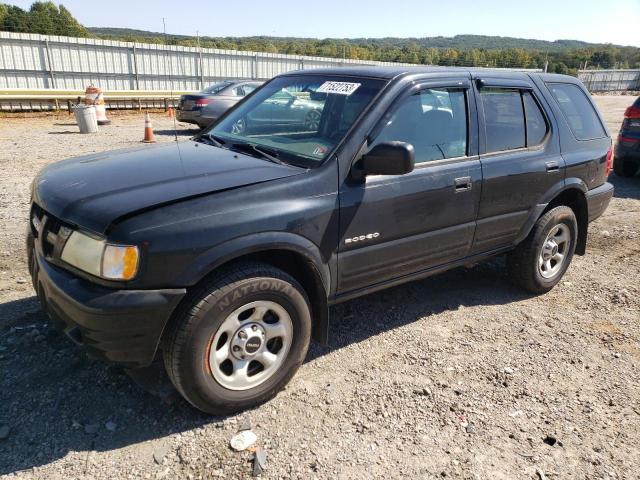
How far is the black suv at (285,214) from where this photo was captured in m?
2.46

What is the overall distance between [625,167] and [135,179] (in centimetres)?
958

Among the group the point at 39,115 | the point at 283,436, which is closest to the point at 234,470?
the point at 283,436

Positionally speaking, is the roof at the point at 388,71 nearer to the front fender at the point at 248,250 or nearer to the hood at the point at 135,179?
the hood at the point at 135,179

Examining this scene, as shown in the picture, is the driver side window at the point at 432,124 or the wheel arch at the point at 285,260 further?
the driver side window at the point at 432,124

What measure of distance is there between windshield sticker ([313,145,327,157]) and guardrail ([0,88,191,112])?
1400cm

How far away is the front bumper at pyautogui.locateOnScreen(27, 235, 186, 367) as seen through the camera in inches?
93.4

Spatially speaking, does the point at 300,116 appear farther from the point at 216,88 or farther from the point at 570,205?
the point at 216,88

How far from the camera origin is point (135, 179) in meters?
2.83

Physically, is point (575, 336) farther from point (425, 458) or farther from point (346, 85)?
point (346, 85)

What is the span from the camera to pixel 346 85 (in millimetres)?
3477

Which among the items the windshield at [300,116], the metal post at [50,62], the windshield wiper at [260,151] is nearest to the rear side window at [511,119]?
the windshield at [300,116]

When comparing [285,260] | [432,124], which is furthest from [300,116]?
[285,260]

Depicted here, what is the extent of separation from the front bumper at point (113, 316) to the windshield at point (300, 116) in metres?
1.23

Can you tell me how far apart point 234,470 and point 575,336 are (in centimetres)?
279
